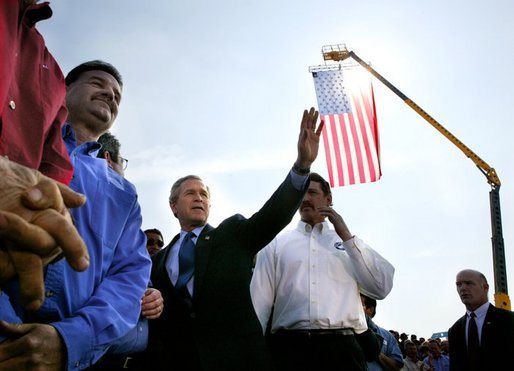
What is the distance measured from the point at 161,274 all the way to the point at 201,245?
32cm

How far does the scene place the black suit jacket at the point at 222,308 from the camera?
2764 mm

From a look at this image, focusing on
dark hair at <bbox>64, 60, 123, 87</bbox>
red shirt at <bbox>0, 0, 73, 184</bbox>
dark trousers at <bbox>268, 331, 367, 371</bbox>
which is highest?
dark hair at <bbox>64, 60, 123, 87</bbox>

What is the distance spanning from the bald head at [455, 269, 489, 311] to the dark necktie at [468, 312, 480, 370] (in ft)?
→ 0.56

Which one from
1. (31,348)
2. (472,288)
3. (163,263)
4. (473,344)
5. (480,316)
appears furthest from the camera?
(472,288)

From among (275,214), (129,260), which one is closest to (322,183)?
(275,214)

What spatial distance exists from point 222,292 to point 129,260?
119 cm

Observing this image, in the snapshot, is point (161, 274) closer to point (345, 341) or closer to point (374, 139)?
point (345, 341)

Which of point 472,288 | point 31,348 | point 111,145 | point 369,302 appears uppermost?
point 111,145

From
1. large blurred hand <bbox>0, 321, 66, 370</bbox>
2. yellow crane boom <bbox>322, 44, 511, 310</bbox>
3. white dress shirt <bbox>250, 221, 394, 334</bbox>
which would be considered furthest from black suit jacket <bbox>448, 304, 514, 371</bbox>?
yellow crane boom <bbox>322, 44, 511, 310</bbox>

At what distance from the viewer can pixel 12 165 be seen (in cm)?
87

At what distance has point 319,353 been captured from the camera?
3.19 metres

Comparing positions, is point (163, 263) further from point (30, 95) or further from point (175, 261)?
point (30, 95)

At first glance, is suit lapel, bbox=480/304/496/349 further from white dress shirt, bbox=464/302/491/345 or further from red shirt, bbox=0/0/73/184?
red shirt, bbox=0/0/73/184

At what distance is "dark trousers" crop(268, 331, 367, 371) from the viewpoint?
10.3 feet
